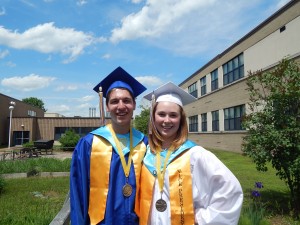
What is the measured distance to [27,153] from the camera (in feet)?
71.5

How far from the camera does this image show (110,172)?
2.70 m

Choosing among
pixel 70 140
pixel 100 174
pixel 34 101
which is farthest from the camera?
pixel 34 101

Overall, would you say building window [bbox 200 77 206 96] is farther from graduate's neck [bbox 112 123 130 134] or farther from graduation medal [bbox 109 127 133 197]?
graduation medal [bbox 109 127 133 197]

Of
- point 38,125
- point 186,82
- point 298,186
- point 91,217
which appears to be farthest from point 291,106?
point 38,125

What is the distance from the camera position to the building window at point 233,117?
22.6 m

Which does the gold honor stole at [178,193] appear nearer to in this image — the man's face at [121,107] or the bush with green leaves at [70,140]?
the man's face at [121,107]

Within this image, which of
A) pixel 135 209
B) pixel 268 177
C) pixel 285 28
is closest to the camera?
pixel 135 209

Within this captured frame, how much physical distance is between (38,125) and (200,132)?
72.4 feet

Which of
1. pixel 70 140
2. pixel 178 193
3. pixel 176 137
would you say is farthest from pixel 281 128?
pixel 70 140

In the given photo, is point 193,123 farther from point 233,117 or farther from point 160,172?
point 160,172

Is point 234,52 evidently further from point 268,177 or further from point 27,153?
point 27,153

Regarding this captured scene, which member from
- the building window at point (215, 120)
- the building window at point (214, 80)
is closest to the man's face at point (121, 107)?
the building window at point (215, 120)

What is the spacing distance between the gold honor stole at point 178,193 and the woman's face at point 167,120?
211mm

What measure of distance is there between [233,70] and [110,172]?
22.8m
